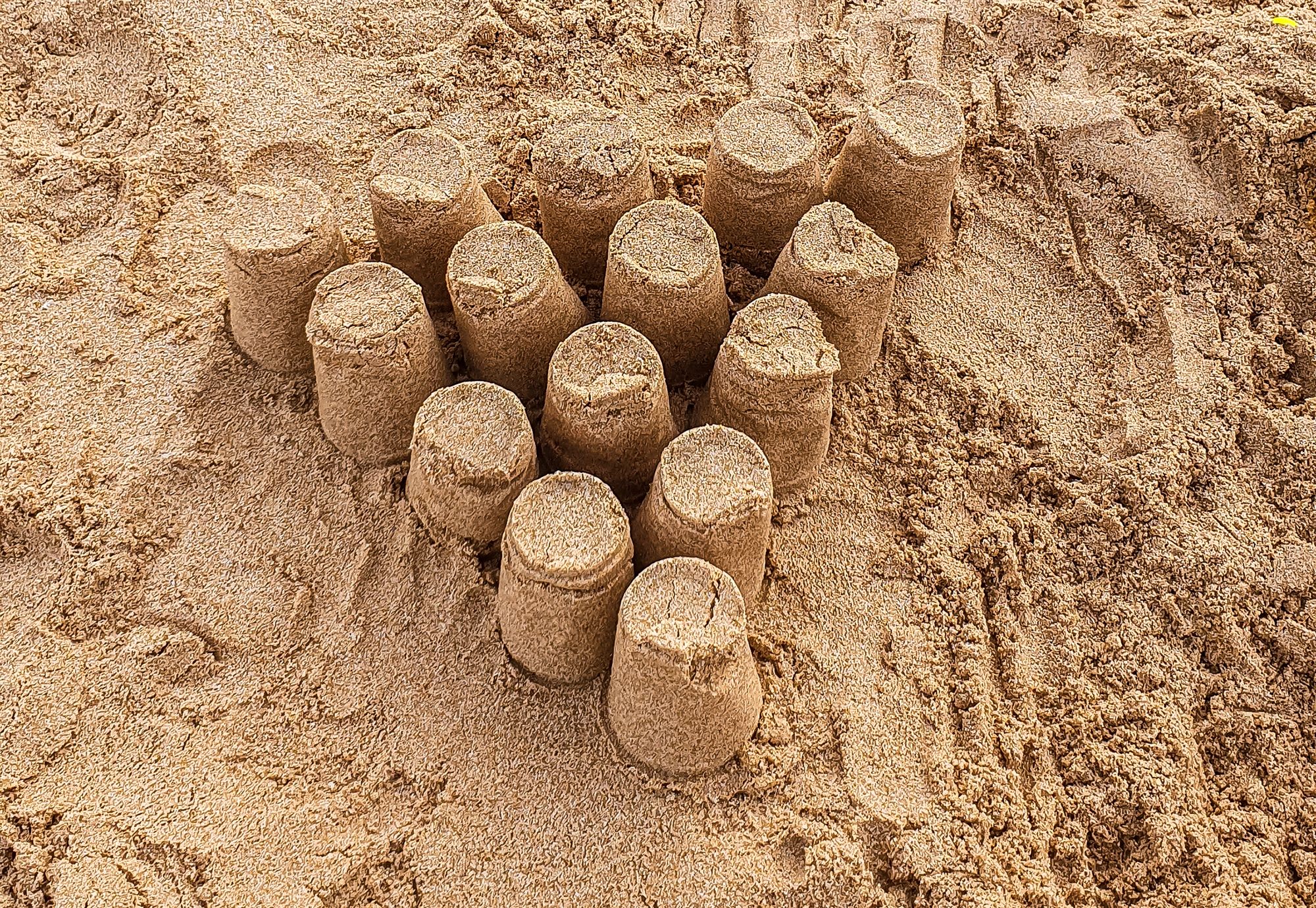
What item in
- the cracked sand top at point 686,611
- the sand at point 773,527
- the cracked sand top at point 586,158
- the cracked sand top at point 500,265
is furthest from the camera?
the cracked sand top at point 586,158

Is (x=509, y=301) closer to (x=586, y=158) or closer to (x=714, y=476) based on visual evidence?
(x=586, y=158)

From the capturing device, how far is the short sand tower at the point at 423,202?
1.50 m

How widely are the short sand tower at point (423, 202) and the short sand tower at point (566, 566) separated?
49cm

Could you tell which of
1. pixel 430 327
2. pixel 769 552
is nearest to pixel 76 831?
pixel 430 327

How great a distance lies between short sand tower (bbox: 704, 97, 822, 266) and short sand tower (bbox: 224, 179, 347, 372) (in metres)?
0.61

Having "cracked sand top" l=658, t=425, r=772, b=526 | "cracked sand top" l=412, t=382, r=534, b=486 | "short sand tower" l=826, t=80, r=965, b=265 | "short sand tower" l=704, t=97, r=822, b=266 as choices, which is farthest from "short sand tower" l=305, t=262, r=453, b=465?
"short sand tower" l=826, t=80, r=965, b=265

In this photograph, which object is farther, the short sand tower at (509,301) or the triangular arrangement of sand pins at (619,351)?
the short sand tower at (509,301)

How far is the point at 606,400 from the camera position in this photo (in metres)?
1.32

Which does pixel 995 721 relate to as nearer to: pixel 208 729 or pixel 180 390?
pixel 208 729

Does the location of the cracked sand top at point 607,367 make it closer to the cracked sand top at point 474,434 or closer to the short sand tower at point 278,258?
the cracked sand top at point 474,434

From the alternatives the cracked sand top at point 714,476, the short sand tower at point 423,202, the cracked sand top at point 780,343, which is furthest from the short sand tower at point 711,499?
the short sand tower at point 423,202

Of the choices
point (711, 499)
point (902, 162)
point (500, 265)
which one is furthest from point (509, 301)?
point (902, 162)

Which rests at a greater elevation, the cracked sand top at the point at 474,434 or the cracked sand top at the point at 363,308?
the cracked sand top at the point at 363,308

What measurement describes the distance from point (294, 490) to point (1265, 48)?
1.94 metres
